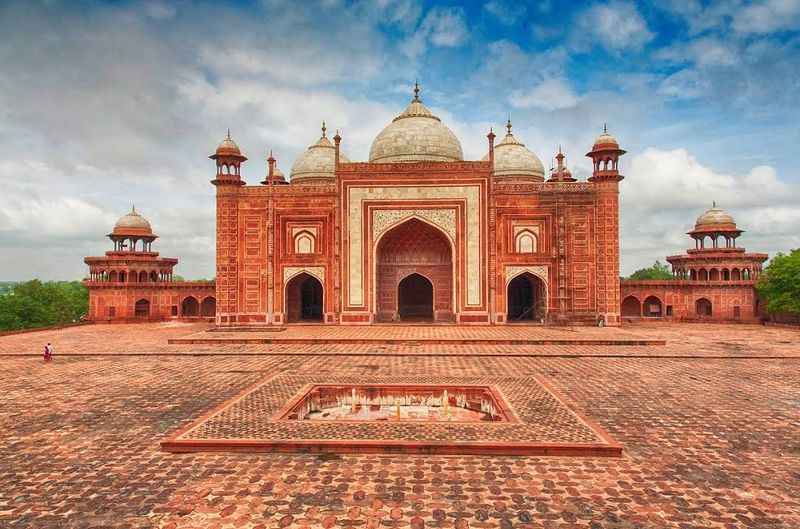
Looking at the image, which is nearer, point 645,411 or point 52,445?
point 52,445

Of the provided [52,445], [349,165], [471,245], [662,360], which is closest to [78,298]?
[349,165]

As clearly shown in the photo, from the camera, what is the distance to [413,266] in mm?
21750

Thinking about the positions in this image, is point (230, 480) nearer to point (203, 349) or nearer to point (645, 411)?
point (645, 411)

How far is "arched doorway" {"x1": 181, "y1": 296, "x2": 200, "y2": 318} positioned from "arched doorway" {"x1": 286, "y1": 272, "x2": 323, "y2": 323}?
18.4 feet

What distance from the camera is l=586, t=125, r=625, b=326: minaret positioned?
1962 centimetres

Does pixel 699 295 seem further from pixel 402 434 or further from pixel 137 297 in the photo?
pixel 137 297

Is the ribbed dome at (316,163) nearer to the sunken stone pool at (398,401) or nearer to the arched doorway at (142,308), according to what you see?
the arched doorway at (142,308)

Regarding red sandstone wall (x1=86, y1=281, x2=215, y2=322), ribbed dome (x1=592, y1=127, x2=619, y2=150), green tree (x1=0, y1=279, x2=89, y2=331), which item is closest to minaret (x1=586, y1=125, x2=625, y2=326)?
ribbed dome (x1=592, y1=127, x2=619, y2=150)

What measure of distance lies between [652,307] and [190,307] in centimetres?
2340

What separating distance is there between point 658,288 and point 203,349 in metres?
20.3

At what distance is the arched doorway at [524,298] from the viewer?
69.8 ft

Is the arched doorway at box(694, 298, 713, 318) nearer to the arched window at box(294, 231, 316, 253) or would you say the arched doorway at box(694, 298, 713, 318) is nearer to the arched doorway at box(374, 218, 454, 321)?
the arched doorway at box(374, 218, 454, 321)

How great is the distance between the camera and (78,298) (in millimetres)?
38219

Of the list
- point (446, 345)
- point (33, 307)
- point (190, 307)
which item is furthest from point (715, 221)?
point (33, 307)
